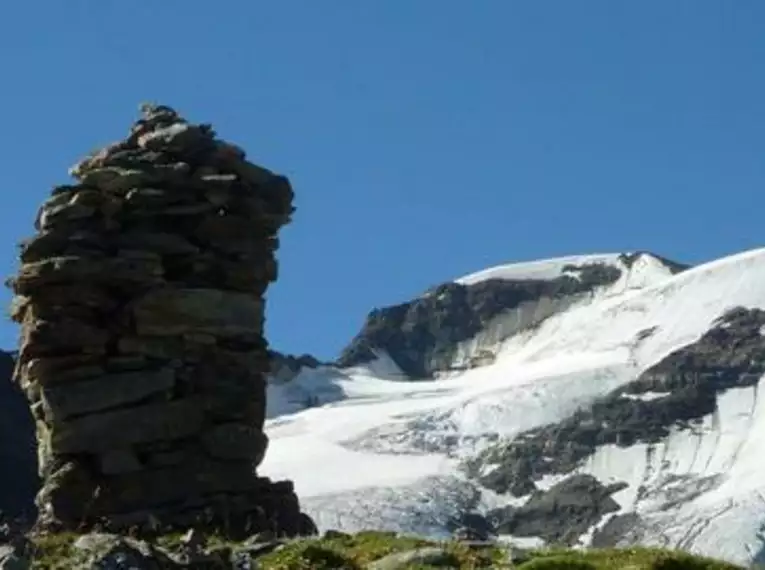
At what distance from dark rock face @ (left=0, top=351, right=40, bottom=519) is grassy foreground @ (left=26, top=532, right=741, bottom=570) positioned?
89256 millimetres

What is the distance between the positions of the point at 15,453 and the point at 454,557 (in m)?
113

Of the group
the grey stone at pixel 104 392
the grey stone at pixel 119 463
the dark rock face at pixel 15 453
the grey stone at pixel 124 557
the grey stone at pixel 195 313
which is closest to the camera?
the grey stone at pixel 124 557

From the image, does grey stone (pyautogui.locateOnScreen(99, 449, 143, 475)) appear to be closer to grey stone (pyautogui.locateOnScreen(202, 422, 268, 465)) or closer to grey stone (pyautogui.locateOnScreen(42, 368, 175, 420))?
grey stone (pyautogui.locateOnScreen(42, 368, 175, 420))

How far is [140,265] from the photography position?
1388 inches

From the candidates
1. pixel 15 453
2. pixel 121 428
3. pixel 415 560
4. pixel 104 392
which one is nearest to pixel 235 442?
pixel 121 428

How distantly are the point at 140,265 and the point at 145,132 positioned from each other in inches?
Answer: 157

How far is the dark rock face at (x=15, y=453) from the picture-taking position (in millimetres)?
119188

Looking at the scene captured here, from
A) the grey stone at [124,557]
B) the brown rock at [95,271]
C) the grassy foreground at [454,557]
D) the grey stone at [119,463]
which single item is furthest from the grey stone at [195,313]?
the grey stone at [124,557]

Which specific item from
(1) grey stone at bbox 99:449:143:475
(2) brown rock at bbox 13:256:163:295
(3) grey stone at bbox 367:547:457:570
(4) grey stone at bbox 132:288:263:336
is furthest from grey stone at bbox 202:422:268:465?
(3) grey stone at bbox 367:547:457:570

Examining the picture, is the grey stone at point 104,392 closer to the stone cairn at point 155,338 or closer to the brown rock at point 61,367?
the stone cairn at point 155,338

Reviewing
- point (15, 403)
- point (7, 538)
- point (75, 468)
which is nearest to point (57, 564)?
point (7, 538)

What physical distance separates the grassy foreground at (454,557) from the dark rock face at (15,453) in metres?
89.3

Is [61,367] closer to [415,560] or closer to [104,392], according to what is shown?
[104,392]

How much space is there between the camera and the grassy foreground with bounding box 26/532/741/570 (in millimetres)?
19703
